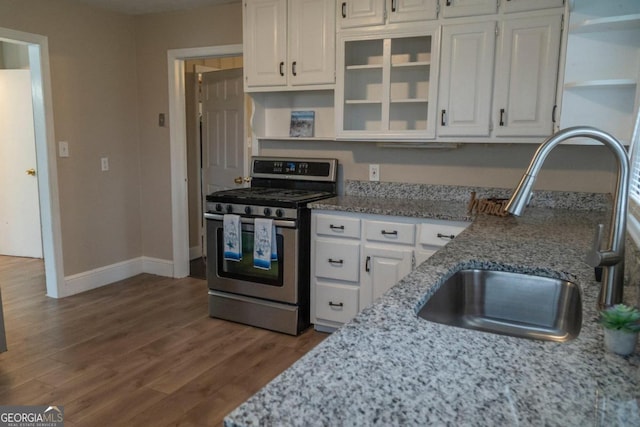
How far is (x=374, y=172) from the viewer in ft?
11.3

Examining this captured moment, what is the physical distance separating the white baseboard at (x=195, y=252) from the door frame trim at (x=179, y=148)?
0.54 meters

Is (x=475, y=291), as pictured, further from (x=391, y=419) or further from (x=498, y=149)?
(x=498, y=149)

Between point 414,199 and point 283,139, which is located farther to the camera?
point 283,139

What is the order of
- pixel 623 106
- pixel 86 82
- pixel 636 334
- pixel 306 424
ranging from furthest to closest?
pixel 86 82
pixel 623 106
pixel 636 334
pixel 306 424

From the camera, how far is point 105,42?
406 centimetres

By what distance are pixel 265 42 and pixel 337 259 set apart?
1640 mm

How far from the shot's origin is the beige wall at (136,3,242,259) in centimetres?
394

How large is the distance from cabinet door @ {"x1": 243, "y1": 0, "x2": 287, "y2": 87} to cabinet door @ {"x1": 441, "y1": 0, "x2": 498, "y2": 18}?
1.11 m

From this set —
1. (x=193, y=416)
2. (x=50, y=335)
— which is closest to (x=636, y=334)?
(x=193, y=416)

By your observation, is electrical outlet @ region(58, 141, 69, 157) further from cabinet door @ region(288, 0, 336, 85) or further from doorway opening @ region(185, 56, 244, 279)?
cabinet door @ region(288, 0, 336, 85)

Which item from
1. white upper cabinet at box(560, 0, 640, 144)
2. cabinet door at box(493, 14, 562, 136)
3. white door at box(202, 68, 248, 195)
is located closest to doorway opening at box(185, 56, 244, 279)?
white door at box(202, 68, 248, 195)

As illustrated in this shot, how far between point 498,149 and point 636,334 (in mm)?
2397

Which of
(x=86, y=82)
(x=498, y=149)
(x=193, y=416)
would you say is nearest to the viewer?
(x=193, y=416)

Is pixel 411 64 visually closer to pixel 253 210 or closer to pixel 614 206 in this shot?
pixel 253 210
